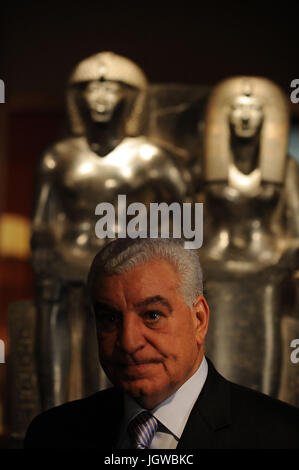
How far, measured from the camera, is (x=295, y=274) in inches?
67.8

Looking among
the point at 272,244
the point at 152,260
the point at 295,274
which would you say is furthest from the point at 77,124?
the point at 152,260

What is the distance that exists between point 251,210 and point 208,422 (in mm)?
1256

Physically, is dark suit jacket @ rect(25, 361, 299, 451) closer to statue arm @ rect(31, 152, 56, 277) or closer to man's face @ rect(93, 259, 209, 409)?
man's face @ rect(93, 259, 209, 409)

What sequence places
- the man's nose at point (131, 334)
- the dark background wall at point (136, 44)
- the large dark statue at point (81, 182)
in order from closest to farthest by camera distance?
the man's nose at point (131, 334) < the large dark statue at point (81, 182) < the dark background wall at point (136, 44)

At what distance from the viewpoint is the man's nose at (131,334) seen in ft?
3.12

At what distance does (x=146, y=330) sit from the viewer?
3.15 feet

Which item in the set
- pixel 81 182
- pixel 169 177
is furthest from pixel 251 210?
pixel 81 182

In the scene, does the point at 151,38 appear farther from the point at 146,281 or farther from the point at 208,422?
the point at 208,422

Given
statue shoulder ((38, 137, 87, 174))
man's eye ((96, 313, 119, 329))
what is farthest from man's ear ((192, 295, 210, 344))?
statue shoulder ((38, 137, 87, 174))

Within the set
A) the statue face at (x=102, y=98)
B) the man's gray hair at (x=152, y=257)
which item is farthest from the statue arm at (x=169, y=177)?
the man's gray hair at (x=152, y=257)

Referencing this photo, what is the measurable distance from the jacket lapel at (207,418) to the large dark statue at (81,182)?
825 mm

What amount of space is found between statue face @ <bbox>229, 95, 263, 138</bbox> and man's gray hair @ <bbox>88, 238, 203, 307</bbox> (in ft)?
3.93

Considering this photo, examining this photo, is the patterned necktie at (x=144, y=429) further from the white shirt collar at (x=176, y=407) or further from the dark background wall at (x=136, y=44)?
the dark background wall at (x=136, y=44)

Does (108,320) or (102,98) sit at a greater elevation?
(102,98)
